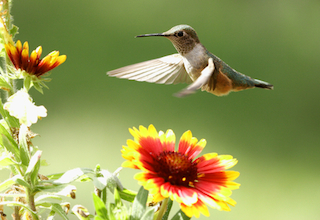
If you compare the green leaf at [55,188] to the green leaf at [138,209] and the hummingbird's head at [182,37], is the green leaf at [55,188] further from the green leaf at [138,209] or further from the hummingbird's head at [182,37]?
the hummingbird's head at [182,37]

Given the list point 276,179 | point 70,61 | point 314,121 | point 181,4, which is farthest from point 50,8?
point 314,121

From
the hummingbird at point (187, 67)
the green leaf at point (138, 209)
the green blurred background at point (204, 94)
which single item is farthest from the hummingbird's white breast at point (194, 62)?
the green blurred background at point (204, 94)

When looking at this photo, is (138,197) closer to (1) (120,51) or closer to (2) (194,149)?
(2) (194,149)

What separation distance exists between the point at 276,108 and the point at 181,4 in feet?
2.91

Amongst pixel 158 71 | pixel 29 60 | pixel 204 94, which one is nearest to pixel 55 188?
pixel 29 60

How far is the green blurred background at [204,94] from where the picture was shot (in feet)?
5.44

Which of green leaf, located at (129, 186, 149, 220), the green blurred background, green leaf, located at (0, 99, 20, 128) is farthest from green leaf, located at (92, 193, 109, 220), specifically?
the green blurred background

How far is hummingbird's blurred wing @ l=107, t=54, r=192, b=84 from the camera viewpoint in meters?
0.40

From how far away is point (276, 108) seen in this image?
196 cm

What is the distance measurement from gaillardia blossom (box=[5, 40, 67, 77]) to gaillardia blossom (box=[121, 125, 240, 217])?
0.12m

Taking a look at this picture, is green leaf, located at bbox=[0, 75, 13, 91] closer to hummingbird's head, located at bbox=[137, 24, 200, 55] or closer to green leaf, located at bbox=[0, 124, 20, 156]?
green leaf, located at bbox=[0, 124, 20, 156]

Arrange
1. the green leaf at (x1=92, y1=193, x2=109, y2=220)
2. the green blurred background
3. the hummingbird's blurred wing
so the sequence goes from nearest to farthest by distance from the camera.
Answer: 1. the green leaf at (x1=92, y1=193, x2=109, y2=220)
2. the hummingbird's blurred wing
3. the green blurred background

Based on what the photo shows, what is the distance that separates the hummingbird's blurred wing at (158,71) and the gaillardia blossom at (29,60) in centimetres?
7

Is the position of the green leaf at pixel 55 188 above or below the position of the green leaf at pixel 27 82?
below
